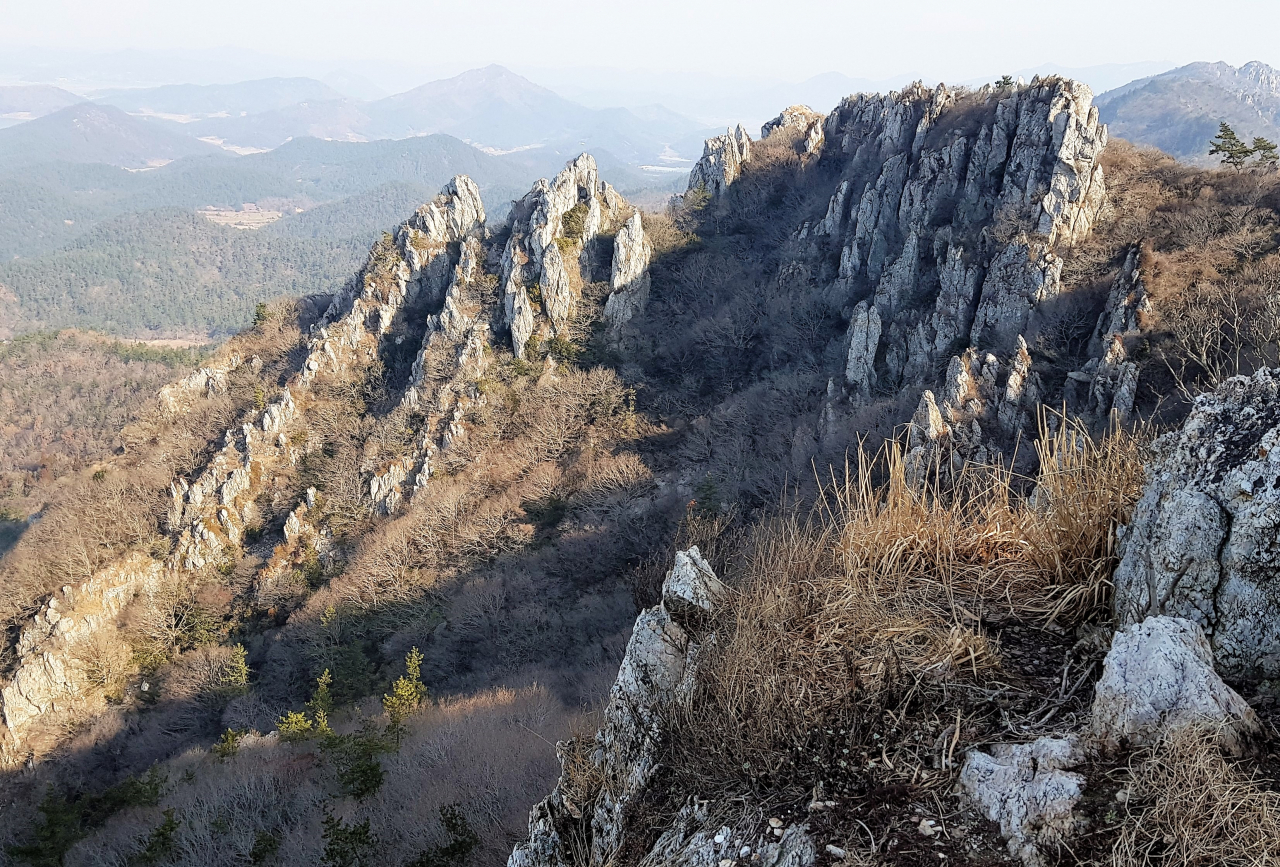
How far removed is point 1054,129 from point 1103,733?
116 ft

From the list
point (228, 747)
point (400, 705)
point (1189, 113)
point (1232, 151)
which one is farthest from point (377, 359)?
point (1189, 113)

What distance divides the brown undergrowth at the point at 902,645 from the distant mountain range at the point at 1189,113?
14375cm

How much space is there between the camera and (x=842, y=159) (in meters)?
47.1

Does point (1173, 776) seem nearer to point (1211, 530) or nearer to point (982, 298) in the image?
point (1211, 530)

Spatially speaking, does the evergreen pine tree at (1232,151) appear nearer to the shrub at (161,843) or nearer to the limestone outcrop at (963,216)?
the limestone outcrop at (963,216)

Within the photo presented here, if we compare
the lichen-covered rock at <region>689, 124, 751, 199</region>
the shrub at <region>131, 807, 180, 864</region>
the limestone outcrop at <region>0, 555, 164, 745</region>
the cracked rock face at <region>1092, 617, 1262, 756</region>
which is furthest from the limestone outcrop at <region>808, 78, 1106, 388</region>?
the limestone outcrop at <region>0, 555, 164, 745</region>

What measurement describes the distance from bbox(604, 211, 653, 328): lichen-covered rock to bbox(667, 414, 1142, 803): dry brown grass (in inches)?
1550

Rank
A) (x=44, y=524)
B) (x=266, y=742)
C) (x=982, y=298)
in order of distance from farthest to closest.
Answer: (x=44, y=524)
(x=982, y=298)
(x=266, y=742)

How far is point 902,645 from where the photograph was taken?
120 inches

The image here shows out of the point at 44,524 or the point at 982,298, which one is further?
the point at 44,524

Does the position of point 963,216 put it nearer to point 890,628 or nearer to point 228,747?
point 890,628

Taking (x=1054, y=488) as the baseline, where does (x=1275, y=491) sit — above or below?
above

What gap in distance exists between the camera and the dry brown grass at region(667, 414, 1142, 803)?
2.86 meters

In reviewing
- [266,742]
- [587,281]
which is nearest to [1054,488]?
[266,742]
